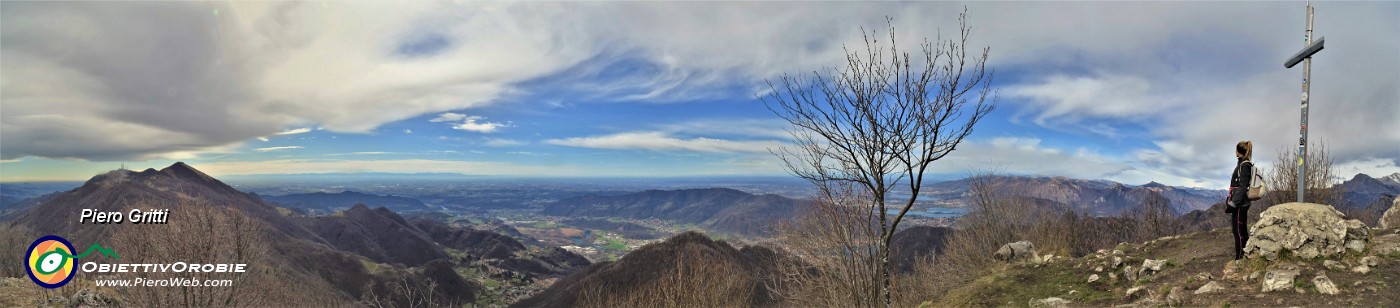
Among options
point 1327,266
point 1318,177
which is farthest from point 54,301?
point 1318,177

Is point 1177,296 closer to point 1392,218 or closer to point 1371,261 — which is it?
point 1371,261

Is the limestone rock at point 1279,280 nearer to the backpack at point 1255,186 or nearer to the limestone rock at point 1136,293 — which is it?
the backpack at point 1255,186

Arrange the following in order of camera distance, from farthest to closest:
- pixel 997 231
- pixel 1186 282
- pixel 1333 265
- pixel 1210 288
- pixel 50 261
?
1. pixel 997 231
2. pixel 50 261
3. pixel 1186 282
4. pixel 1210 288
5. pixel 1333 265

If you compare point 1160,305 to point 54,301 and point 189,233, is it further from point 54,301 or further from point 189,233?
point 54,301

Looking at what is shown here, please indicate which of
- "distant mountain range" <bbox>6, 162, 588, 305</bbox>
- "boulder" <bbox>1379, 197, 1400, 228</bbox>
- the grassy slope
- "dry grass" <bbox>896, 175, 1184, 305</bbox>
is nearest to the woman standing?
the grassy slope

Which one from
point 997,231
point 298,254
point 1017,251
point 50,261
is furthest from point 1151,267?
point 298,254

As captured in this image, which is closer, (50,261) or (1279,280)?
(1279,280)
